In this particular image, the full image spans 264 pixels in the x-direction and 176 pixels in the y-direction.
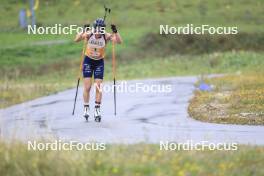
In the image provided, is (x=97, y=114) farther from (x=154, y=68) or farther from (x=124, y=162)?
(x=154, y=68)

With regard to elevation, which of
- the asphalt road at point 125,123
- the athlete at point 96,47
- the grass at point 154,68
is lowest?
the asphalt road at point 125,123

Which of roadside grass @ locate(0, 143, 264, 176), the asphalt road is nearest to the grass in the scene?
the asphalt road

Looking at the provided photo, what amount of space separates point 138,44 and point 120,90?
24.7 metres

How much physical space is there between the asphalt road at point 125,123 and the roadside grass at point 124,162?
1.01 metres

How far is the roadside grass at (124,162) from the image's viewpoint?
1445cm

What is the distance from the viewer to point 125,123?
22.4 metres

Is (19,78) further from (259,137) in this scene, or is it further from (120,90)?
(259,137)

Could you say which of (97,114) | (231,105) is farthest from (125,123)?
(231,105)

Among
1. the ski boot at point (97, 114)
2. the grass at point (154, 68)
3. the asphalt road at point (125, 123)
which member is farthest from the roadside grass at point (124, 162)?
the grass at point (154, 68)

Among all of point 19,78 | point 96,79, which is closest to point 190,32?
point 19,78

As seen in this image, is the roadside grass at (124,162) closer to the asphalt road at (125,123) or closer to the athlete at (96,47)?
the asphalt road at (125,123)

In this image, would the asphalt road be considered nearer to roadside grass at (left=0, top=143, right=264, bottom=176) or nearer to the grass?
roadside grass at (left=0, top=143, right=264, bottom=176)

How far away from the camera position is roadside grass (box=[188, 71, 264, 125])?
2264 centimetres

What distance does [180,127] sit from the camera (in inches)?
847
